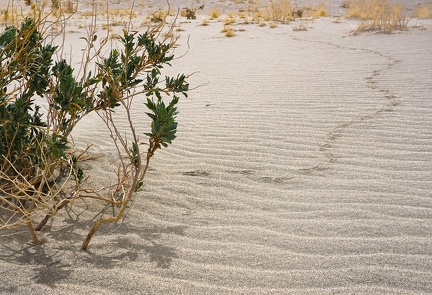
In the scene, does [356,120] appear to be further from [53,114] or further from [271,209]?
[53,114]

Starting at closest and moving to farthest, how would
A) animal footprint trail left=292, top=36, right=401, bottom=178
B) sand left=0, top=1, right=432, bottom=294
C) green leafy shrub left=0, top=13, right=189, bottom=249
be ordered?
1. sand left=0, top=1, right=432, bottom=294
2. green leafy shrub left=0, top=13, right=189, bottom=249
3. animal footprint trail left=292, top=36, right=401, bottom=178

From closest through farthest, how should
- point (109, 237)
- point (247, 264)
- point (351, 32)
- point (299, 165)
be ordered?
1. point (247, 264)
2. point (109, 237)
3. point (299, 165)
4. point (351, 32)

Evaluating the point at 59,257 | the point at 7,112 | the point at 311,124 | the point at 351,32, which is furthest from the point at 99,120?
the point at 351,32

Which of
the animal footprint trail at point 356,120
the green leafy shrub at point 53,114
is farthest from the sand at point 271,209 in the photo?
the green leafy shrub at point 53,114

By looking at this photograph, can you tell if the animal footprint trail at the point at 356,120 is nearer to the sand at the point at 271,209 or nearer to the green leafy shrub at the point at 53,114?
the sand at the point at 271,209

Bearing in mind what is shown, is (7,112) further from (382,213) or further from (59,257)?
(382,213)

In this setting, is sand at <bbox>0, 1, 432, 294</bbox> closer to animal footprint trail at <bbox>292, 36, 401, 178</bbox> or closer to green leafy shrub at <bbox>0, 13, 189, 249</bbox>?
animal footprint trail at <bbox>292, 36, 401, 178</bbox>

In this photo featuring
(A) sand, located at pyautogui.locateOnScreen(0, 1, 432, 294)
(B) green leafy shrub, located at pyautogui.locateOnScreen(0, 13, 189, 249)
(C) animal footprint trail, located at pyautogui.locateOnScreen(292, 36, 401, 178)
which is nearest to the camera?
(A) sand, located at pyautogui.locateOnScreen(0, 1, 432, 294)

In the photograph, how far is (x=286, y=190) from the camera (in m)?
3.22

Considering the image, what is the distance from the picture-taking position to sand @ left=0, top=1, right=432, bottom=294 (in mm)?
2256

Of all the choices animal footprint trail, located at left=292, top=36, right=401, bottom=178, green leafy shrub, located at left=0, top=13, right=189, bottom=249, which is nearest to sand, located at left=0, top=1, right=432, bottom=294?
animal footprint trail, located at left=292, top=36, right=401, bottom=178

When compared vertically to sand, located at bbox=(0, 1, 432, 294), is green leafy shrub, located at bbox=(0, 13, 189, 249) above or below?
above

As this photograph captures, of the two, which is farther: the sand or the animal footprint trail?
the animal footprint trail

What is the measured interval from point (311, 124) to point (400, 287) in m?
2.57
